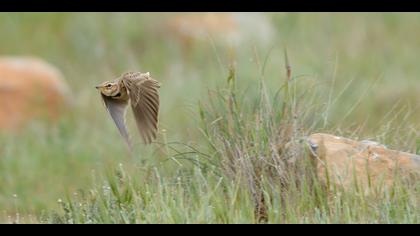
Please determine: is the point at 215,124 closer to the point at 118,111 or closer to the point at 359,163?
the point at 118,111

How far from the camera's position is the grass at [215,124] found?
6.38 metres

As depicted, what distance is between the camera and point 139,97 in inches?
273

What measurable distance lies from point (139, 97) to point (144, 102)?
1.6 inches

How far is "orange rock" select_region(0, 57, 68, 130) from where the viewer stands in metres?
13.9

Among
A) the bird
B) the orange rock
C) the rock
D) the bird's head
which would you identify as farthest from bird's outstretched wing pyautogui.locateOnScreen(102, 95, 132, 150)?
the orange rock

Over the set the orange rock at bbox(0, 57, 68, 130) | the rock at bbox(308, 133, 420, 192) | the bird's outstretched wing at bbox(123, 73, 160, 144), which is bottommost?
the rock at bbox(308, 133, 420, 192)

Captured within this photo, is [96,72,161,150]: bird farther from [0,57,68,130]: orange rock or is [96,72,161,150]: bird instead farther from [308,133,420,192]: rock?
[0,57,68,130]: orange rock

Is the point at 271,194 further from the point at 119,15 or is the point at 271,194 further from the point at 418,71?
the point at 119,15

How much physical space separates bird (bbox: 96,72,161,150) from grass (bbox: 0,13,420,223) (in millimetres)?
215

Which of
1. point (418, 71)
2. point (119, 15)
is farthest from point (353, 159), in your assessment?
point (119, 15)

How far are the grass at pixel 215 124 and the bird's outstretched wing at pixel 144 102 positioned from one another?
0.70 ft

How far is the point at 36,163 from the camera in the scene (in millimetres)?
12062

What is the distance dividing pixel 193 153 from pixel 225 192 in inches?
20.9
